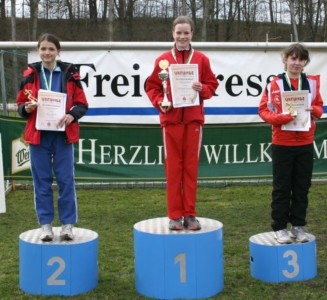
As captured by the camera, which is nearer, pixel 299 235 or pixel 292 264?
pixel 292 264

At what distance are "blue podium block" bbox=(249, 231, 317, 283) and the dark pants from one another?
0.78ft

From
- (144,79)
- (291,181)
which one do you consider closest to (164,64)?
(291,181)

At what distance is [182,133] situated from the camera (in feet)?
14.2

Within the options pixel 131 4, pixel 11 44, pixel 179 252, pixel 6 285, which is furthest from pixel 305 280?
pixel 131 4

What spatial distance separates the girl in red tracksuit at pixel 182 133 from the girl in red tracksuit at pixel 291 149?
1.76ft

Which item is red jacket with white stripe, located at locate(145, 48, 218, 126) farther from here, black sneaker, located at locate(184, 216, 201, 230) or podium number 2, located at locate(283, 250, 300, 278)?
podium number 2, located at locate(283, 250, 300, 278)

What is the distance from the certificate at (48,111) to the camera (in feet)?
13.7

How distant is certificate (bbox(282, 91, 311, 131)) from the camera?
440 cm

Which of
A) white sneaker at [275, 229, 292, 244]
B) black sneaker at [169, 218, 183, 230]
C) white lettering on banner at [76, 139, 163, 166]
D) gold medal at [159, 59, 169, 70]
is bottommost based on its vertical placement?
white sneaker at [275, 229, 292, 244]

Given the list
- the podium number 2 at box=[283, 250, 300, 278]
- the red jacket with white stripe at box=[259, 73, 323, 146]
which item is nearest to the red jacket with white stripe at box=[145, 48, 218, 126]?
the red jacket with white stripe at box=[259, 73, 323, 146]

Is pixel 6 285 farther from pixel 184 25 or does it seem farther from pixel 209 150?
pixel 209 150

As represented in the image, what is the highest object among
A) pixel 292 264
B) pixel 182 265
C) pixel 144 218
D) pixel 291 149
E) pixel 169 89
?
pixel 169 89

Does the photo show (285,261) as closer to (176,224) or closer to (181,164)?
(176,224)

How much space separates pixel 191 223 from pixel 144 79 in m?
3.80
